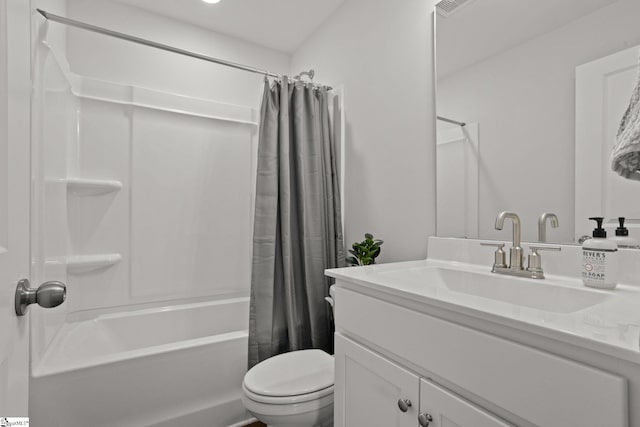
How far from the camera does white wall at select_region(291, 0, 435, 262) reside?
1508 millimetres

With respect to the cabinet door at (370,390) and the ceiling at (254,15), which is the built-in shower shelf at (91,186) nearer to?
the ceiling at (254,15)

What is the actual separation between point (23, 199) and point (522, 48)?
1.50 metres

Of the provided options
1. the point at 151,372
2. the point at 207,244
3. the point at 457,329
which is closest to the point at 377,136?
the point at 457,329

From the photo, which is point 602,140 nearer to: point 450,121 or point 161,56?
point 450,121

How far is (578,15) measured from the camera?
1.00 meters

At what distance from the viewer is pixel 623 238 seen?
35.7 inches

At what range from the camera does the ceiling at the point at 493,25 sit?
1.04 meters

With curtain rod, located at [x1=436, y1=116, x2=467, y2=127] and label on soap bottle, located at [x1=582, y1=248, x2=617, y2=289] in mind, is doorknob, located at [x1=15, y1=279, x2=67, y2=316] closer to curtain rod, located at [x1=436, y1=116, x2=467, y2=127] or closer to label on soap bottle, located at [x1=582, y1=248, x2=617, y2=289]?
label on soap bottle, located at [x1=582, y1=248, x2=617, y2=289]

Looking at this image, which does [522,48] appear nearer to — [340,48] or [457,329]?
[457,329]

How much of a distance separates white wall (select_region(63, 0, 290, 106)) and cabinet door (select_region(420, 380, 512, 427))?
7.69ft

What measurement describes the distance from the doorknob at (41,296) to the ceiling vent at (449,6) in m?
1.65

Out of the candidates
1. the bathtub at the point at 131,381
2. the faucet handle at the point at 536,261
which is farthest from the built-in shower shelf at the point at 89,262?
the faucet handle at the point at 536,261

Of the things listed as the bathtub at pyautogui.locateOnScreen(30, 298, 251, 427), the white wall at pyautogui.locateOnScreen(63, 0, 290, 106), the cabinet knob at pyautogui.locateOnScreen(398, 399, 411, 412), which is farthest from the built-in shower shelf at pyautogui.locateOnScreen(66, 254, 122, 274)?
the cabinet knob at pyautogui.locateOnScreen(398, 399, 411, 412)

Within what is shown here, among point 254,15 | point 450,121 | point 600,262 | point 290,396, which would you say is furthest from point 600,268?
point 254,15
